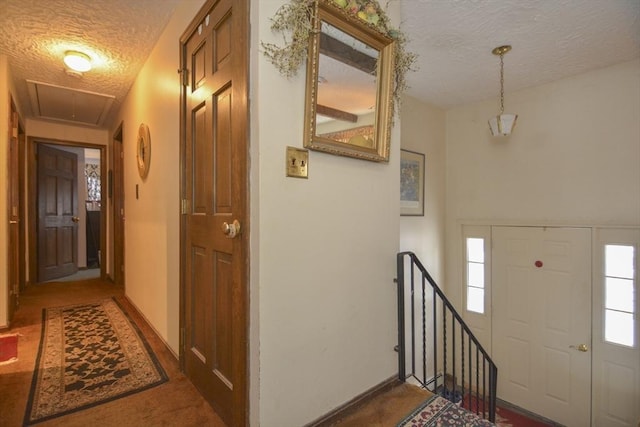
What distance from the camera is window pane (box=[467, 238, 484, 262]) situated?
150 inches

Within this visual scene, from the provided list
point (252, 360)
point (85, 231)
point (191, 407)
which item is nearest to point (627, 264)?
point (252, 360)

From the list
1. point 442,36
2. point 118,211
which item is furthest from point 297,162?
point 118,211

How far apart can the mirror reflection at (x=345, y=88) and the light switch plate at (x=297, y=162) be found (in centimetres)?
15

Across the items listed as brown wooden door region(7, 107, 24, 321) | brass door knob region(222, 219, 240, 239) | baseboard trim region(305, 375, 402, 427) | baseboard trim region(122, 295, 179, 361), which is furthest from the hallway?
brass door knob region(222, 219, 240, 239)

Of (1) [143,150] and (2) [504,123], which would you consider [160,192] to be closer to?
(1) [143,150]

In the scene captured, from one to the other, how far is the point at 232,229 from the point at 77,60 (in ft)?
8.02

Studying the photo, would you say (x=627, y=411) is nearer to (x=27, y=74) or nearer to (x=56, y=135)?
(x=27, y=74)

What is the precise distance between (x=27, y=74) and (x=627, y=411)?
6.25 metres

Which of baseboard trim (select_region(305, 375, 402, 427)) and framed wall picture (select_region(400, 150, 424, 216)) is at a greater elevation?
framed wall picture (select_region(400, 150, 424, 216))

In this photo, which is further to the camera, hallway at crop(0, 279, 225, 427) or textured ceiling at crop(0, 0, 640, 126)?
textured ceiling at crop(0, 0, 640, 126)

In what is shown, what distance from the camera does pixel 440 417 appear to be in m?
1.55

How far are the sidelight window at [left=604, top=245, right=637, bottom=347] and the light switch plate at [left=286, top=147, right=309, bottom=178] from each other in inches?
123

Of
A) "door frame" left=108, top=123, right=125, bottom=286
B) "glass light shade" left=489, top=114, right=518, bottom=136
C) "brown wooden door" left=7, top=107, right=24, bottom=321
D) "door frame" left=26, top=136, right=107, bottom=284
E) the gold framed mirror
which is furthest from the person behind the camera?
"door frame" left=26, top=136, right=107, bottom=284

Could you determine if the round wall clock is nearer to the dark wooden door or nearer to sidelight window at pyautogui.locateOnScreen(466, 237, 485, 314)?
the dark wooden door
